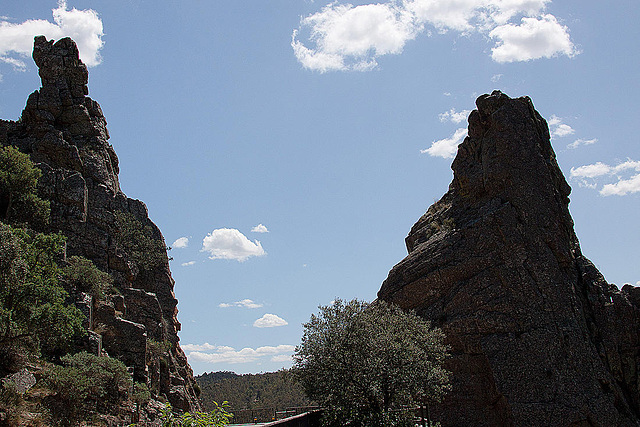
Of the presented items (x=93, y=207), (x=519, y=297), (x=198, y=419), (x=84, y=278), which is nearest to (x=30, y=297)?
(x=84, y=278)

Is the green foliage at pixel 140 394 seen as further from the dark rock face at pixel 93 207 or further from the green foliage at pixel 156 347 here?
the green foliage at pixel 156 347

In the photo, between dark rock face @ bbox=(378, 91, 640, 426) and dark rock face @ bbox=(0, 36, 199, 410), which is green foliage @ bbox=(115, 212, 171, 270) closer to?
dark rock face @ bbox=(0, 36, 199, 410)

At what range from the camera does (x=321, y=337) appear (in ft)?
78.5

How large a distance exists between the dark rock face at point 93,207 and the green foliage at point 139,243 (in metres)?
0.85

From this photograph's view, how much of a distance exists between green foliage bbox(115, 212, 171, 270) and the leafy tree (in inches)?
1222

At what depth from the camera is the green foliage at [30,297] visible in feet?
65.4

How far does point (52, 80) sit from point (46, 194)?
720 inches

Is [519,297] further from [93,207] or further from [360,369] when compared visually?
[93,207]

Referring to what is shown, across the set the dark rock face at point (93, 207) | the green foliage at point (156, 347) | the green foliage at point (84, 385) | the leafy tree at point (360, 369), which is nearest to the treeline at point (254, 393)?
the dark rock face at point (93, 207)

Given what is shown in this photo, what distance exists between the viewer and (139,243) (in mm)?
51062

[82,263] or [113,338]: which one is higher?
[82,263]

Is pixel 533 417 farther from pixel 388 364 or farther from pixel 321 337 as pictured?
pixel 321 337

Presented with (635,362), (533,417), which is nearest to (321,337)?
(533,417)

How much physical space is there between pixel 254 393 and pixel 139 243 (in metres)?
70.6
